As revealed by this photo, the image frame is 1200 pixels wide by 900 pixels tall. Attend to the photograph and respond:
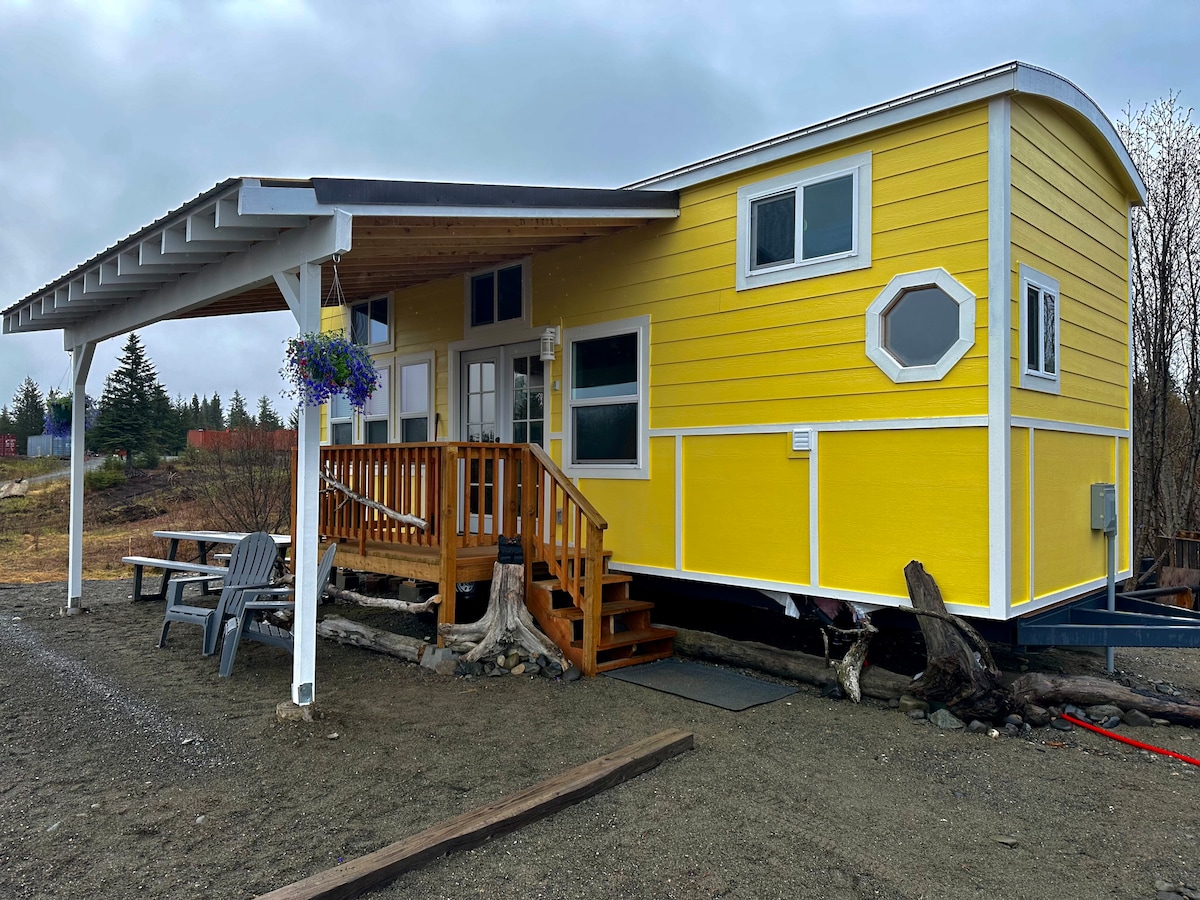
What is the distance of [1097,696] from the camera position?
14.7 feet

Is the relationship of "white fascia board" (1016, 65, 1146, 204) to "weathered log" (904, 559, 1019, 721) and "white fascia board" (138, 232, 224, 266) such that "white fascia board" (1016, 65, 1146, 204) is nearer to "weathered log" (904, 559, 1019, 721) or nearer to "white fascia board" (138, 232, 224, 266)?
"weathered log" (904, 559, 1019, 721)

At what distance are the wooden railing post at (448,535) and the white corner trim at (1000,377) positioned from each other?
11.1 feet

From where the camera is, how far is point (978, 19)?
1147 centimetres

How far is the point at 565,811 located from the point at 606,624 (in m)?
2.51

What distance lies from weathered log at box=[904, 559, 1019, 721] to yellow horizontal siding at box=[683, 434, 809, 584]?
831 millimetres

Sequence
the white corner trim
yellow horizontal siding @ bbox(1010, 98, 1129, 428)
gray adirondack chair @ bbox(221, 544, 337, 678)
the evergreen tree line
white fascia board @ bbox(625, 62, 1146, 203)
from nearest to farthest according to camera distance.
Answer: the white corner trim, white fascia board @ bbox(625, 62, 1146, 203), yellow horizontal siding @ bbox(1010, 98, 1129, 428), gray adirondack chair @ bbox(221, 544, 337, 678), the evergreen tree line

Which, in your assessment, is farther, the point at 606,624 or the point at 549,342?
the point at 549,342

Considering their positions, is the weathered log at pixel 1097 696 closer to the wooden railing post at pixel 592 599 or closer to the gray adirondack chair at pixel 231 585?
the wooden railing post at pixel 592 599

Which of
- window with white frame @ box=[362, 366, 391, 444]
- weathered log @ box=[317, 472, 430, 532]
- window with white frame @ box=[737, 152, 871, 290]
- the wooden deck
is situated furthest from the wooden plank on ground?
window with white frame @ box=[362, 366, 391, 444]

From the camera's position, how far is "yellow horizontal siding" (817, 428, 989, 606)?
4.41m

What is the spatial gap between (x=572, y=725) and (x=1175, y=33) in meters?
12.7

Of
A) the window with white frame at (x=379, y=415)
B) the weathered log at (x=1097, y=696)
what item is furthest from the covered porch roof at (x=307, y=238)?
the weathered log at (x=1097, y=696)

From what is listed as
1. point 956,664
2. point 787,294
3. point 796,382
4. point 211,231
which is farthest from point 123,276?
point 956,664

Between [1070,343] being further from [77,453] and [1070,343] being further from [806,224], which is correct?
[77,453]
